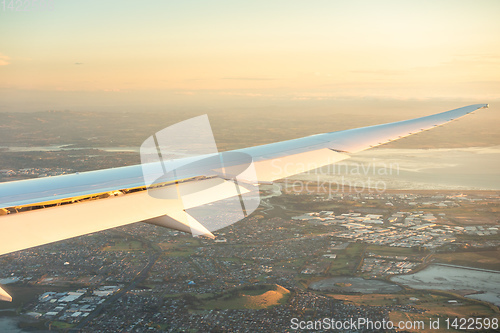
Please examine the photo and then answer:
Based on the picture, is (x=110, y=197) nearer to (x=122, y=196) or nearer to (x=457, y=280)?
(x=122, y=196)

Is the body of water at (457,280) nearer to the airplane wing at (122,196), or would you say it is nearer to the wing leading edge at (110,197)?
the wing leading edge at (110,197)

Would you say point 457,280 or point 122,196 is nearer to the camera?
point 122,196

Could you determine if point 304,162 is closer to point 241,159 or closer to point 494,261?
point 241,159

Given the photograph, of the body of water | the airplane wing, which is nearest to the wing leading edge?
the airplane wing

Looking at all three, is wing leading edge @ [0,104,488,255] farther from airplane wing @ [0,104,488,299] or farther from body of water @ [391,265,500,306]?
body of water @ [391,265,500,306]

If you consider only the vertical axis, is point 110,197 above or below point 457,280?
above

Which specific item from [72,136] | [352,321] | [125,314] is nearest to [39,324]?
[125,314]

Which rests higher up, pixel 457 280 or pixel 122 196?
pixel 122 196

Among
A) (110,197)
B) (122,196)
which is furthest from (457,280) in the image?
(110,197)
